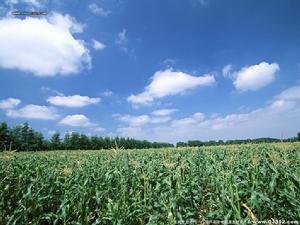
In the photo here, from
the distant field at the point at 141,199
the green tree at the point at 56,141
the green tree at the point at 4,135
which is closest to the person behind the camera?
the distant field at the point at 141,199

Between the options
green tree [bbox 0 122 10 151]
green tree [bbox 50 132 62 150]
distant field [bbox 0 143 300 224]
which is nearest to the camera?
distant field [bbox 0 143 300 224]

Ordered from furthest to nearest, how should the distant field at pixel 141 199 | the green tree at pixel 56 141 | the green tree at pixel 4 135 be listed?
1. the green tree at pixel 56 141
2. the green tree at pixel 4 135
3. the distant field at pixel 141 199

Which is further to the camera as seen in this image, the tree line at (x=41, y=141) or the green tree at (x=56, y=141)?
the green tree at (x=56, y=141)

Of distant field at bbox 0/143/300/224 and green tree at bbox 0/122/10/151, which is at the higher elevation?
green tree at bbox 0/122/10/151

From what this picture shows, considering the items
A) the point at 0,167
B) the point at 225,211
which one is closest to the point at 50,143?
the point at 0,167

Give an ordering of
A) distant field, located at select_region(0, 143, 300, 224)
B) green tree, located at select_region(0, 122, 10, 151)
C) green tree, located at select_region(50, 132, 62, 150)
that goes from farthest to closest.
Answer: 1. green tree, located at select_region(50, 132, 62, 150)
2. green tree, located at select_region(0, 122, 10, 151)
3. distant field, located at select_region(0, 143, 300, 224)

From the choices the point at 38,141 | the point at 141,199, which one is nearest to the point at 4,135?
the point at 38,141

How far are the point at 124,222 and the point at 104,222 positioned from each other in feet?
1.96

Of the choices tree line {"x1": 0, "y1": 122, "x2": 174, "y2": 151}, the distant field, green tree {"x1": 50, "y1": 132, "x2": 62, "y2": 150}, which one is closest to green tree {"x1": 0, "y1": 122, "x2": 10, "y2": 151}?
tree line {"x1": 0, "y1": 122, "x2": 174, "y2": 151}

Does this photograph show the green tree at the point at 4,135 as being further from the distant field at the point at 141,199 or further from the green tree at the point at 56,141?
the distant field at the point at 141,199

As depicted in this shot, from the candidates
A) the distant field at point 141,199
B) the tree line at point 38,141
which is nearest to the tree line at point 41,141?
the tree line at point 38,141

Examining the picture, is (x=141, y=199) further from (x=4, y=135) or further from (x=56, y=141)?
A: (x=56, y=141)

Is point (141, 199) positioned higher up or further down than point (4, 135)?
further down

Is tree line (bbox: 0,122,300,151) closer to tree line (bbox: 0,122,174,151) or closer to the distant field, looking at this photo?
tree line (bbox: 0,122,174,151)
